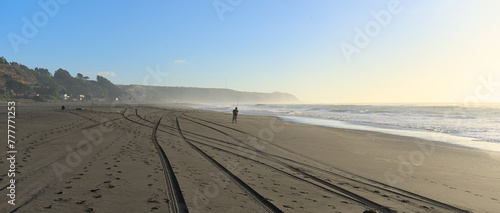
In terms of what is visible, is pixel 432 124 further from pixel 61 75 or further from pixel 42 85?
pixel 61 75

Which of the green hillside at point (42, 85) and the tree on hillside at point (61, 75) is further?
the tree on hillside at point (61, 75)

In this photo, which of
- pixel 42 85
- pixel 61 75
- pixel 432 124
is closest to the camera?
pixel 432 124

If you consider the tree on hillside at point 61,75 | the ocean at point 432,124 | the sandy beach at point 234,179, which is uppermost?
the tree on hillside at point 61,75

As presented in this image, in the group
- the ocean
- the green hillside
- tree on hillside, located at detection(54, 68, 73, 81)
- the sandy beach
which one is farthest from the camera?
tree on hillside, located at detection(54, 68, 73, 81)

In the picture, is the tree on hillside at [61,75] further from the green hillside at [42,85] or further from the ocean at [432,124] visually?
the ocean at [432,124]

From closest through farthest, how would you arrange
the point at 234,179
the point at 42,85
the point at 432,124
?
1. the point at 234,179
2. the point at 432,124
3. the point at 42,85

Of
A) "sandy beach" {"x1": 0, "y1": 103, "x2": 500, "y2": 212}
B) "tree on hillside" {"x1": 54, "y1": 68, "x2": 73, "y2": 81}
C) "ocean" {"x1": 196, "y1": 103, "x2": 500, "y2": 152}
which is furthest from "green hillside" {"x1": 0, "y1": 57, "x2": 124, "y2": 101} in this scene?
"sandy beach" {"x1": 0, "y1": 103, "x2": 500, "y2": 212}

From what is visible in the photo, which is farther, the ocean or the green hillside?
the green hillside

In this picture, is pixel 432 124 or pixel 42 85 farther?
pixel 42 85

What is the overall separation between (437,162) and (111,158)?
11996mm

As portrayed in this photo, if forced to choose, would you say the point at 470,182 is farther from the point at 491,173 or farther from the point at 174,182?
the point at 174,182

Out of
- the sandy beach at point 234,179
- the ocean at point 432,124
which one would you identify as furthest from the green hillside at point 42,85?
the sandy beach at point 234,179

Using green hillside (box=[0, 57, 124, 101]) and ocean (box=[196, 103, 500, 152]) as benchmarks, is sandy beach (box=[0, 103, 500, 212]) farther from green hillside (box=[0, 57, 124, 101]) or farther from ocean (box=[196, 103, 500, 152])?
green hillside (box=[0, 57, 124, 101])

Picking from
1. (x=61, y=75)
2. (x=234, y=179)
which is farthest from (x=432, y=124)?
(x=61, y=75)
